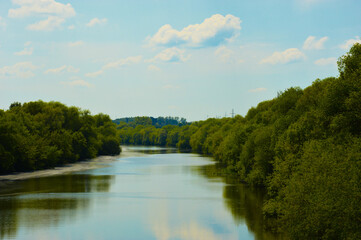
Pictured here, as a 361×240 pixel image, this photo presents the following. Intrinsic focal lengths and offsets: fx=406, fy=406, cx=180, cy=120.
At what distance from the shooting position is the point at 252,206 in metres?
41.8

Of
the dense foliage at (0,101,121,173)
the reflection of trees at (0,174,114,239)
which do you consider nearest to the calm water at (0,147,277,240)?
the reflection of trees at (0,174,114,239)

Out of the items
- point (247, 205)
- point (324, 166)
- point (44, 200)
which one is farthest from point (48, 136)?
point (324, 166)

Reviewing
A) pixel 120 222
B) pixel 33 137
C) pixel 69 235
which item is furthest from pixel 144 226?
pixel 33 137

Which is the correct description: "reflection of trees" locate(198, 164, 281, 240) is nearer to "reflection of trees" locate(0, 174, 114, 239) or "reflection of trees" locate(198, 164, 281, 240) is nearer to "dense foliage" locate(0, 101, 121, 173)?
"reflection of trees" locate(0, 174, 114, 239)

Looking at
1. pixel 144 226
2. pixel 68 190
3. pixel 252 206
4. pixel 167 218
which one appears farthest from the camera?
pixel 68 190

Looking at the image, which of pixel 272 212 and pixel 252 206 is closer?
pixel 272 212

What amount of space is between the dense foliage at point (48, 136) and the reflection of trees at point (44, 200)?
9393 millimetres

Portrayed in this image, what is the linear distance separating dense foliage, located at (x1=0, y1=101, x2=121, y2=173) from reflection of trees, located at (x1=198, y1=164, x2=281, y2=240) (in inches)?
1432

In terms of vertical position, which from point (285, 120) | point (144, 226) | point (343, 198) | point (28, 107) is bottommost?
point (144, 226)

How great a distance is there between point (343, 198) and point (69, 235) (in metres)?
20.5

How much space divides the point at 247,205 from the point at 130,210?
12131 mm

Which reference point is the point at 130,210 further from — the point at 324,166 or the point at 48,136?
the point at 48,136

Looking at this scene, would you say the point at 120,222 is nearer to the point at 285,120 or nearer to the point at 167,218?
the point at 167,218

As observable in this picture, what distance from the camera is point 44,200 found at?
4491 centimetres
